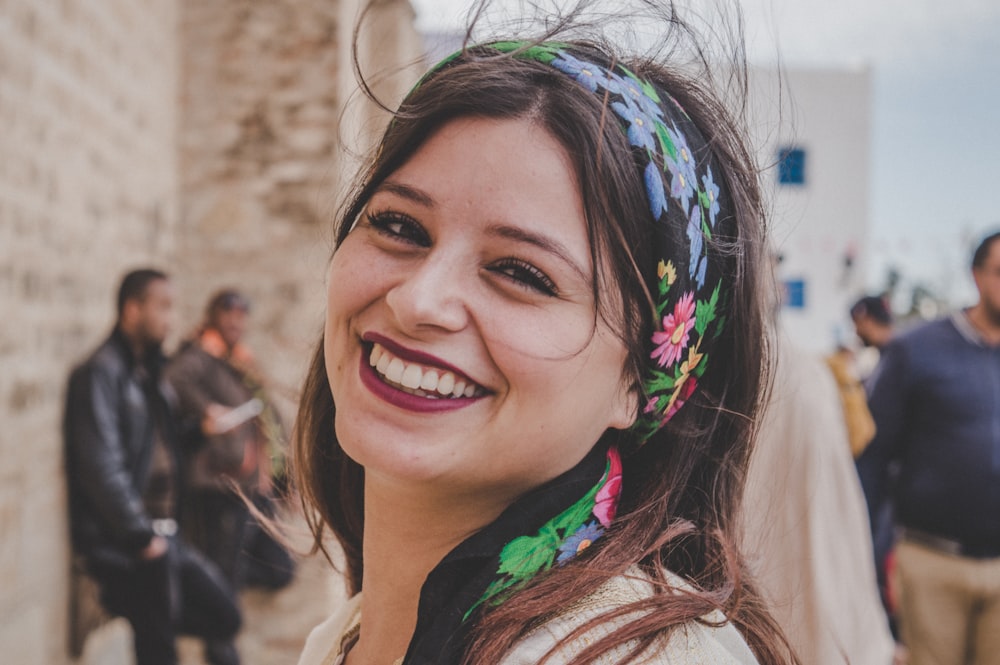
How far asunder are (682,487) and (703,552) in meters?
0.09

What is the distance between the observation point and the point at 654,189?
1034 millimetres

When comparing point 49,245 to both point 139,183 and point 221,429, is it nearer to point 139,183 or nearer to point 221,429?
point 221,429

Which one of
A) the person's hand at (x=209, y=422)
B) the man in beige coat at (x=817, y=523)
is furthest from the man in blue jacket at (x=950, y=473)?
the person's hand at (x=209, y=422)

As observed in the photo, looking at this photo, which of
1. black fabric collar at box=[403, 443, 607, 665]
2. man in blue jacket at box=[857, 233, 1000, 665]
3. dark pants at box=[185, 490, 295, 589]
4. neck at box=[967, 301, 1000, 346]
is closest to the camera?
black fabric collar at box=[403, 443, 607, 665]

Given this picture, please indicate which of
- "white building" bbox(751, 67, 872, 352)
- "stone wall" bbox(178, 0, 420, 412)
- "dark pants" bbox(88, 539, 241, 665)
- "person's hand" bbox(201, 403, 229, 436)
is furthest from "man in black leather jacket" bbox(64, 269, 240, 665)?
"white building" bbox(751, 67, 872, 352)

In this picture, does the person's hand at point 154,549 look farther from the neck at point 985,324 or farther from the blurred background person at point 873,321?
the blurred background person at point 873,321

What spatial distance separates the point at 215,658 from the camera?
4.36 meters

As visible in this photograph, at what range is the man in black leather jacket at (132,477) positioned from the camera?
3.71m

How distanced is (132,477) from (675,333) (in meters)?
3.42

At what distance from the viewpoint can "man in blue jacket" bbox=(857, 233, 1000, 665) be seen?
3221mm

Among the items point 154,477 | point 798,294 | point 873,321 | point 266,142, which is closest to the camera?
point 154,477

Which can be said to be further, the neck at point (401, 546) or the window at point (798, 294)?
the window at point (798, 294)

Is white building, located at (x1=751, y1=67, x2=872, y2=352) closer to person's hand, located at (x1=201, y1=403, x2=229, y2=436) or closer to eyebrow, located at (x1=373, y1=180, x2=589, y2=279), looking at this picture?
person's hand, located at (x1=201, y1=403, x2=229, y2=436)

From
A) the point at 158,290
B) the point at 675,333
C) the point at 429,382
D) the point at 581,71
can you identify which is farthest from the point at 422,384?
the point at 158,290
